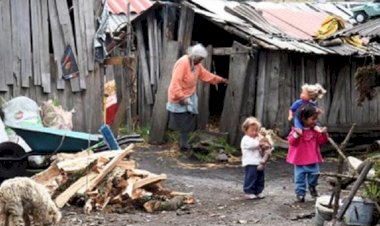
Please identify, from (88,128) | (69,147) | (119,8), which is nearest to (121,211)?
(69,147)

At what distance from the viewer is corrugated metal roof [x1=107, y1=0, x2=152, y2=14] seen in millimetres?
20645

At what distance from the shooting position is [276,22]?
18016 mm

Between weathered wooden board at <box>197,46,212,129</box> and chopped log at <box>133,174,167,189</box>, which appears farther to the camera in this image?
weathered wooden board at <box>197,46,212,129</box>

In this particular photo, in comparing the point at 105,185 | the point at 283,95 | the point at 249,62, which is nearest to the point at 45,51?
the point at 105,185

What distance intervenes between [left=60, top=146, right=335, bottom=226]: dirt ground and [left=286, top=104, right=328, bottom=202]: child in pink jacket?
1.19 ft

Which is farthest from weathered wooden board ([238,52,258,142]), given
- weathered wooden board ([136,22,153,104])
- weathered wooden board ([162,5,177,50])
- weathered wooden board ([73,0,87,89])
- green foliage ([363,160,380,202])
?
green foliage ([363,160,380,202])

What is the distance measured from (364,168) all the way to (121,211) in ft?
15.1

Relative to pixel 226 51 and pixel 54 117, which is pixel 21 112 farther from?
pixel 226 51

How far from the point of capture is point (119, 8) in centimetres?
2092

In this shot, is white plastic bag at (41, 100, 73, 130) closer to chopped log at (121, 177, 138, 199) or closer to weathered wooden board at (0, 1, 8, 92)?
weathered wooden board at (0, 1, 8, 92)

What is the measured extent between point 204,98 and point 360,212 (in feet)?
31.9

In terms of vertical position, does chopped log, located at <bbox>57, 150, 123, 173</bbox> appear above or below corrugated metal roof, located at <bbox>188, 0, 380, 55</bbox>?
below

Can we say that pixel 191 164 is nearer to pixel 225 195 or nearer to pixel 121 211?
pixel 225 195

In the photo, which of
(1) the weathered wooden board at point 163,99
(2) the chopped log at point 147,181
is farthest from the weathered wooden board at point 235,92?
(2) the chopped log at point 147,181
